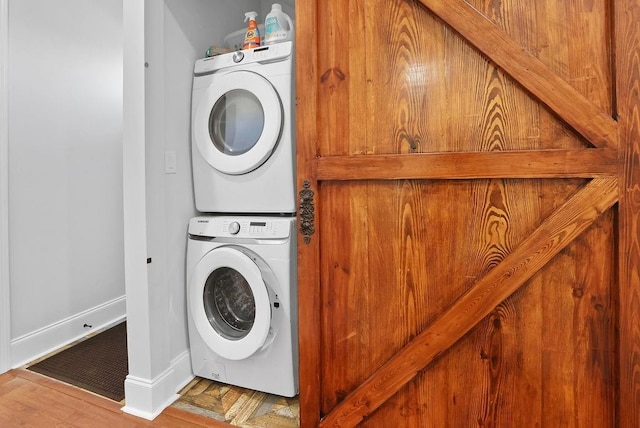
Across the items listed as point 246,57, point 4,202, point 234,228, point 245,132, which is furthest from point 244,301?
point 4,202

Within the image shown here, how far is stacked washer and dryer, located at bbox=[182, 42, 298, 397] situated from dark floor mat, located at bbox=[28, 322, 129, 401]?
46 centimetres

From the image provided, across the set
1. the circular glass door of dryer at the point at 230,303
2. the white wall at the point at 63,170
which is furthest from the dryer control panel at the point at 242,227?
the white wall at the point at 63,170

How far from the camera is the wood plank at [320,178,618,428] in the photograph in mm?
949

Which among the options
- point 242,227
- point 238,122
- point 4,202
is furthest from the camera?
point 4,202

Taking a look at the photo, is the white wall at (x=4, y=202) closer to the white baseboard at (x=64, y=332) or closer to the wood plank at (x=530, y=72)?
the white baseboard at (x=64, y=332)

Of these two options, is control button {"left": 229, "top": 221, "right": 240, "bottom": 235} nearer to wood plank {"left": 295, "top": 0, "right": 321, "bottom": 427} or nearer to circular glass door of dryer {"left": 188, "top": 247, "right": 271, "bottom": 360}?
circular glass door of dryer {"left": 188, "top": 247, "right": 271, "bottom": 360}

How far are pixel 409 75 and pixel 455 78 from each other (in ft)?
0.50

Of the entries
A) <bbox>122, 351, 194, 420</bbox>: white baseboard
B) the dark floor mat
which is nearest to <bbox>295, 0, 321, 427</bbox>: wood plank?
<bbox>122, 351, 194, 420</bbox>: white baseboard

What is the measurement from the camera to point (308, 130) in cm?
122

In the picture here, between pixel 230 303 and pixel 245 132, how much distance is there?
3.07 ft

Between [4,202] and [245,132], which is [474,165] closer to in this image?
[245,132]

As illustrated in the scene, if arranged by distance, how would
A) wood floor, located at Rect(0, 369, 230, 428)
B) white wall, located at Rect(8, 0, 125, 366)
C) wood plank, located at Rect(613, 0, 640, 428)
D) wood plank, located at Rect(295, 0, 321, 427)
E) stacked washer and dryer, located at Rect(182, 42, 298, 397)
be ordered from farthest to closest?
1. white wall, located at Rect(8, 0, 125, 366)
2. stacked washer and dryer, located at Rect(182, 42, 298, 397)
3. wood floor, located at Rect(0, 369, 230, 428)
4. wood plank, located at Rect(295, 0, 321, 427)
5. wood plank, located at Rect(613, 0, 640, 428)

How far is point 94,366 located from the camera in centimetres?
189

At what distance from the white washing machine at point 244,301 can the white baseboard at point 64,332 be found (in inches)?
42.6
